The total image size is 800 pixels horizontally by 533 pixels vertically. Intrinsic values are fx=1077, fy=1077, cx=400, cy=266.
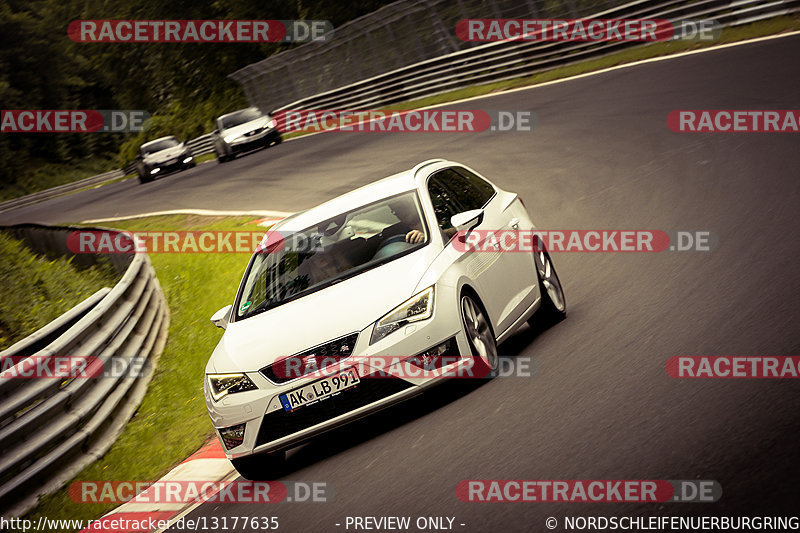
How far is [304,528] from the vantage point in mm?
5809

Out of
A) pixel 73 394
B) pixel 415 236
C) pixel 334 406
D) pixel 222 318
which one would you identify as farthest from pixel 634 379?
pixel 73 394

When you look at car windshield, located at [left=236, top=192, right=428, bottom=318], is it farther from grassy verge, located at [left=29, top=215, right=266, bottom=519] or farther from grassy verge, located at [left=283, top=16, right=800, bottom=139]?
grassy verge, located at [left=283, top=16, right=800, bottom=139]

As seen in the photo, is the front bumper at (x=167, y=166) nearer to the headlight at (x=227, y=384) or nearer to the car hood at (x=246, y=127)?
the car hood at (x=246, y=127)

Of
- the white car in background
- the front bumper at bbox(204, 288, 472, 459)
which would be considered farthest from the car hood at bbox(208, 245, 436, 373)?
the white car in background

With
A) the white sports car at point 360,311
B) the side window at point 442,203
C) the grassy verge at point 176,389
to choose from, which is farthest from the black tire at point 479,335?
the grassy verge at point 176,389

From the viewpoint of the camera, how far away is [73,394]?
884 cm

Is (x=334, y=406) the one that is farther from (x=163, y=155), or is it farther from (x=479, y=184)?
(x=163, y=155)

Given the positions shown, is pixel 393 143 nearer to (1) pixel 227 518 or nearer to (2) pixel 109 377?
(2) pixel 109 377

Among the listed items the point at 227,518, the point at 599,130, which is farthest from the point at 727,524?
the point at 599,130

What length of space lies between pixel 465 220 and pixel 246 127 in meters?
26.6

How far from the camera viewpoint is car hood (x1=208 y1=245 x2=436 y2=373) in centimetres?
683

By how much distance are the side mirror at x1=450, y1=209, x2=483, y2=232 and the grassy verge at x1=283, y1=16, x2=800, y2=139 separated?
1447 centimetres

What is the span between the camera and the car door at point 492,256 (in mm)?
7688

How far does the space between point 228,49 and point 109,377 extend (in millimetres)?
51383
